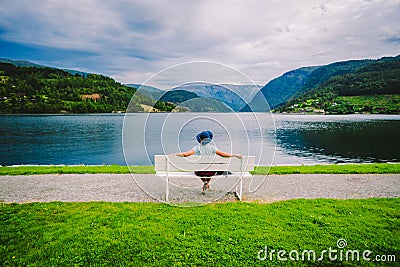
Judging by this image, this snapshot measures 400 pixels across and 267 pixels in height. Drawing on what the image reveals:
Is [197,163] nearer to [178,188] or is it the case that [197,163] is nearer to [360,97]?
[178,188]

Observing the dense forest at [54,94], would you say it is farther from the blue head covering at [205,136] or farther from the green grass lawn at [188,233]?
the green grass lawn at [188,233]

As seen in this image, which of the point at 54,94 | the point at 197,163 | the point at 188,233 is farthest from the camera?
the point at 54,94

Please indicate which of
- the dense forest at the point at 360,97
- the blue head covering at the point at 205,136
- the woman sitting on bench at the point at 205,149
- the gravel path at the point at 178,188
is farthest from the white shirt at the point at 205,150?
the dense forest at the point at 360,97

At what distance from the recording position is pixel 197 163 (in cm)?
653

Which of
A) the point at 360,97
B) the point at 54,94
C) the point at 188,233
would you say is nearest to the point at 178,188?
the point at 188,233

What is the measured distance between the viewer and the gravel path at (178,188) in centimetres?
728

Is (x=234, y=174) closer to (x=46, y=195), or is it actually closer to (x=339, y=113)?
(x=46, y=195)

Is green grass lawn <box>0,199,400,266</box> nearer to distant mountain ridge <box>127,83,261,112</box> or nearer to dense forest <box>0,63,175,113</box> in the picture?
distant mountain ridge <box>127,83,261,112</box>

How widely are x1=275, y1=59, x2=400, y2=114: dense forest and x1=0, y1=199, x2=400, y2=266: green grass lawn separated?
146m

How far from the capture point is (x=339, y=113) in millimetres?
139750

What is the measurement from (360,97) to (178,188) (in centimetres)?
17299

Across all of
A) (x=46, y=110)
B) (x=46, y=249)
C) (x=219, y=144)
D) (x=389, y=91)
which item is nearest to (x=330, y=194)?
(x=219, y=144)

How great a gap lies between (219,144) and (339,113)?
497 feet

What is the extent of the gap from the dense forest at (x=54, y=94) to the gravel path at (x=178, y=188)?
103241 millimetres
